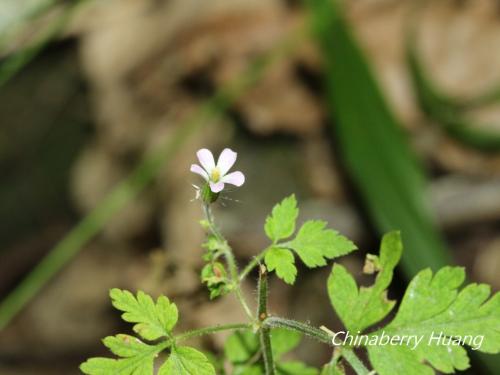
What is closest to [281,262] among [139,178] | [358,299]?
[358,299]

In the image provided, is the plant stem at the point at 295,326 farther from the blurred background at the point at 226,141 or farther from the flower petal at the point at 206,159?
the blurred background at the point at 226,141

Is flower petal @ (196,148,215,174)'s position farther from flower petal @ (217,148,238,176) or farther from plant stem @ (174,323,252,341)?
plant stem @ (174,323,252,341)

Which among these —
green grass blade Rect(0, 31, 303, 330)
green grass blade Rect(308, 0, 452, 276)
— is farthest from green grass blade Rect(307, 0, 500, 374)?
green grass blade Rect(0, 31, 303, 330)

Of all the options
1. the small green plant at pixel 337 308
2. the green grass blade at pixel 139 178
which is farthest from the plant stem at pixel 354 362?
the green grass blade at pixel 139 178

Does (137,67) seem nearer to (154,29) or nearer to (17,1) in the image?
(154,29)

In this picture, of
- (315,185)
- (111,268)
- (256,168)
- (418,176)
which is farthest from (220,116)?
(418,176)

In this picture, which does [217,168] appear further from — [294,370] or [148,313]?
[294,370]
